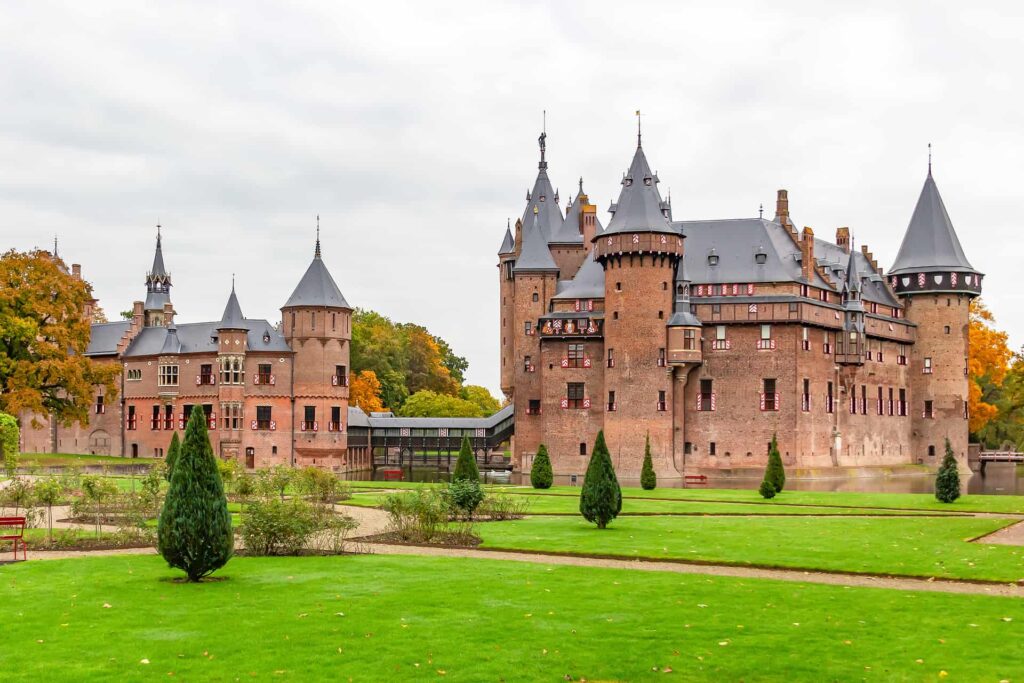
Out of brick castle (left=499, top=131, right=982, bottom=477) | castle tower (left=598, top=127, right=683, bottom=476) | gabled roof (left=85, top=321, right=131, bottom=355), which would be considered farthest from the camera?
gabled roof (left=85, top=321, right=131, bottom=355)

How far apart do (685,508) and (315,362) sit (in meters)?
36.8

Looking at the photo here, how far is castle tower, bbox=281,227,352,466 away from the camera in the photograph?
6438 cm

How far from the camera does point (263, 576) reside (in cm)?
1775

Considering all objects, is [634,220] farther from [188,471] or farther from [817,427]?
[188,471]

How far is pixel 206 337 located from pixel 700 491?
37.1 metres

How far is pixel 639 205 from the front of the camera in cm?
5747

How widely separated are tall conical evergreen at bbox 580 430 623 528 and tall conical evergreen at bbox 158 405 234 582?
10.8 meters

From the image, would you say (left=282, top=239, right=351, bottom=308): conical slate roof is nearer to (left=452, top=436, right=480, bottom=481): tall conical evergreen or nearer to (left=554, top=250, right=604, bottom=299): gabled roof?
(left=554, top=250, right=604, bottom=299): gabled roof

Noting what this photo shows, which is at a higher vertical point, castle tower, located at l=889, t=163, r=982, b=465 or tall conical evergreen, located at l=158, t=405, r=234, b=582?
castle tower, located at l=889, t=163, r=982, b=465

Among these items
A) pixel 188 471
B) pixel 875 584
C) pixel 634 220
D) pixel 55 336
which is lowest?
pixel 875 584

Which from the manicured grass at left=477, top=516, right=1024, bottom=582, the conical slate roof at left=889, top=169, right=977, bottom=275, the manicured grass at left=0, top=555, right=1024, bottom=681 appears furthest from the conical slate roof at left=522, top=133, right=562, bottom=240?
the manicured grass at left=0, top=555, right=1024, bottom=681

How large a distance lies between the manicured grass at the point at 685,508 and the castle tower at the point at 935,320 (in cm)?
3849

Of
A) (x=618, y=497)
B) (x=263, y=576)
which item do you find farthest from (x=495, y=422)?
(x=263, y=576)

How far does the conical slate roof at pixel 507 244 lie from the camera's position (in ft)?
233
